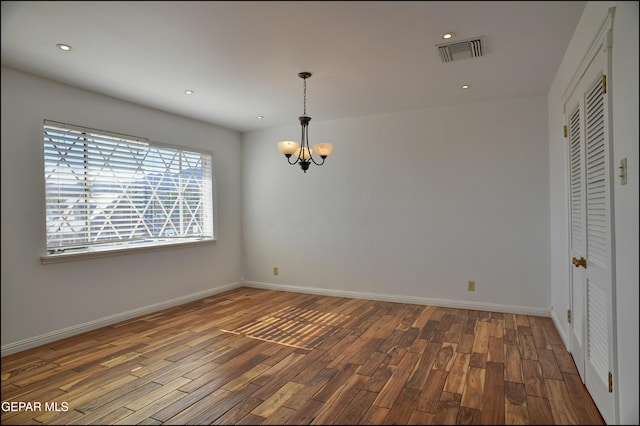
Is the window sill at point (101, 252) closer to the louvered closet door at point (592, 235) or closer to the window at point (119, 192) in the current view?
the window at point (119, 192)

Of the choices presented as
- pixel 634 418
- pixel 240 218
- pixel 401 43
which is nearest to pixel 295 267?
pixel 240 218

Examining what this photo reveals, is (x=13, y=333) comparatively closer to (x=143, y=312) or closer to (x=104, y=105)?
(x=143, y=312)

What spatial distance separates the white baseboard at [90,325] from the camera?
331 centimetres

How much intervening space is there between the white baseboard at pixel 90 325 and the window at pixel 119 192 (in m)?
0.76

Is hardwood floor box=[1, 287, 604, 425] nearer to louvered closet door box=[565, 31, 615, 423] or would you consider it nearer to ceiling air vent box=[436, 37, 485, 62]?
louvered closet door box=[565, 31, 615, 423]

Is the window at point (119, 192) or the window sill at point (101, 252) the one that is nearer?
the window sill at point (101, 252)

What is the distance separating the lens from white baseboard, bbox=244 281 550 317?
14.2 feet

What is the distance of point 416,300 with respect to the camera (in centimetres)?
486

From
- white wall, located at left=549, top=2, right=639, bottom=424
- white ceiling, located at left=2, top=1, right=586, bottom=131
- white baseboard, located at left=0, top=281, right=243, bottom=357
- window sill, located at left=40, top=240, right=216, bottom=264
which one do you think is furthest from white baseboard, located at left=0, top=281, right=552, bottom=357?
white ceiling, located at left=2, top=1, right=586, bottom=131

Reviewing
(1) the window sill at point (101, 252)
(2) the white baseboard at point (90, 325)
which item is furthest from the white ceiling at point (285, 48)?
(2) the white baseboard at point (90, 325)

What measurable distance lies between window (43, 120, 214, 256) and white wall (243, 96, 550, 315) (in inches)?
41.5

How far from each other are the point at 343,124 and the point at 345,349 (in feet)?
10.4

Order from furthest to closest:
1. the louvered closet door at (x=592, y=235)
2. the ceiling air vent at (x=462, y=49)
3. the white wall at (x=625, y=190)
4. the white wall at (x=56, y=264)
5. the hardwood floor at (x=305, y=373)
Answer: the white wall at (x=56, y=264), the ceiling air vent at (x=462, y=49), the hardwood floor at (x=305, y=373), the louvered closet door at (x=592, y=235), the white wall at (x=625, y=190)

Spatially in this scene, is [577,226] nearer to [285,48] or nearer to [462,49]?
[462,49]
